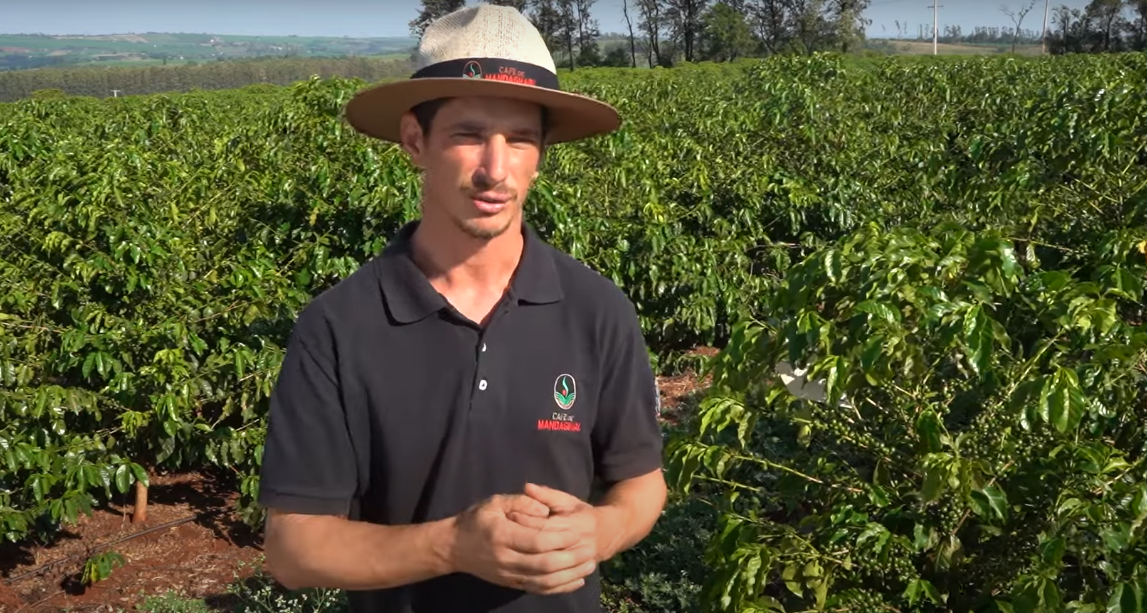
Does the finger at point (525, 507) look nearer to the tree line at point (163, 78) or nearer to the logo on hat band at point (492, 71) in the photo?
the logo on hat band at point (492, 71)

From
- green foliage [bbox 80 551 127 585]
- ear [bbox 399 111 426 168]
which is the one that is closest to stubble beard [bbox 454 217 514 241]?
ear [bbox 399 111 426 168]

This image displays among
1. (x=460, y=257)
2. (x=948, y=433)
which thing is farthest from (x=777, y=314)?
(x=460, y=257)

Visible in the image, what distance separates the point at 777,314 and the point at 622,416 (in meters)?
1.52

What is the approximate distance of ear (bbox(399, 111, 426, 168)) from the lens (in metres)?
1.64

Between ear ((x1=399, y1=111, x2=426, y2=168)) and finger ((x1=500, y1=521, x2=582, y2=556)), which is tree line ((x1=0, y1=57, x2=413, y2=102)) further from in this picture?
finger ((x1=500, y1=521, x2=582, y2=556))

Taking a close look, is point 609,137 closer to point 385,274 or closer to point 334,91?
point 334,91

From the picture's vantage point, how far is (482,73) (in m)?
1.55

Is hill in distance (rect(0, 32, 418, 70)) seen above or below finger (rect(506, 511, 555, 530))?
above

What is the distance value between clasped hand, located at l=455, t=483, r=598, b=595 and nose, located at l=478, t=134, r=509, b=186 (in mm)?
406

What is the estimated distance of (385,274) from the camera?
162 centimetres

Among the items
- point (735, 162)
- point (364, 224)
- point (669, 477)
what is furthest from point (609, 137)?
point (669, 477)

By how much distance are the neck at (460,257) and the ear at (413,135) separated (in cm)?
9

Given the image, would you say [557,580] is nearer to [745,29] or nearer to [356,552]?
[356,552]

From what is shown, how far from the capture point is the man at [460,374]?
152 centimetres
